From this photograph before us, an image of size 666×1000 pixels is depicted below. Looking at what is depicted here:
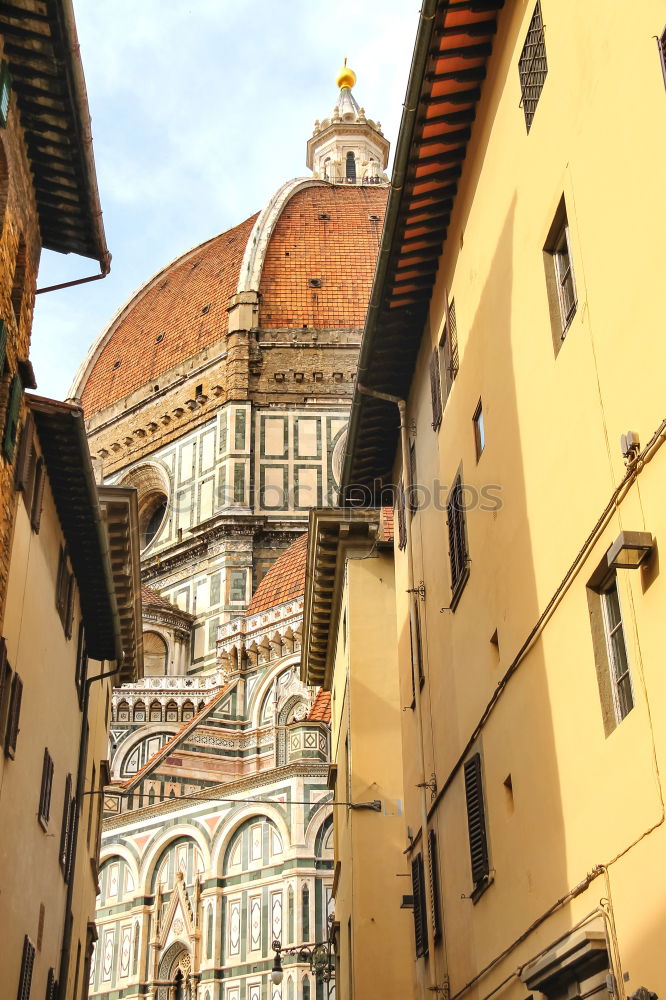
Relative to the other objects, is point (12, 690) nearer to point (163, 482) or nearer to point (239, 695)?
point (239, 695)

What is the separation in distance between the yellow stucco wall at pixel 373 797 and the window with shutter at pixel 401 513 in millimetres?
2253

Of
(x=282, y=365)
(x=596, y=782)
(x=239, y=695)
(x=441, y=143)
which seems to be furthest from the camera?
(x=282, y=365)

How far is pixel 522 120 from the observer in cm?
1051

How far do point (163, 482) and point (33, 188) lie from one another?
131ft

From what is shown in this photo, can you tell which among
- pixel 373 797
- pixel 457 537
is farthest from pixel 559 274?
pixel 373 797

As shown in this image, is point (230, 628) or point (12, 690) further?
point (230, 628)

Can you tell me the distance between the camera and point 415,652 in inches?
603

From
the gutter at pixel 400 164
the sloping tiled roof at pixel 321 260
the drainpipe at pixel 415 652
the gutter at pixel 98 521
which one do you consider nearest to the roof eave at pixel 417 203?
the gutter at pixel 400 164

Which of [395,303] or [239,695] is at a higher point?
[239,695]

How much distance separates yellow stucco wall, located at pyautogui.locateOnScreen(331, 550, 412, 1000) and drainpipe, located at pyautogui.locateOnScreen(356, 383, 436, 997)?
339 cm

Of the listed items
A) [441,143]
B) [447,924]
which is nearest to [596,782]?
[447,924]

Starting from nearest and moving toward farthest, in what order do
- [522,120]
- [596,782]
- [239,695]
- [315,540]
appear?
[596,782], [522,120], [315,540], [239,695]

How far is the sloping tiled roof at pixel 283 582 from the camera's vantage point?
43531 millimetres

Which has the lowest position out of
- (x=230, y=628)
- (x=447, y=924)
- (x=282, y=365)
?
(x=447, y=924)
